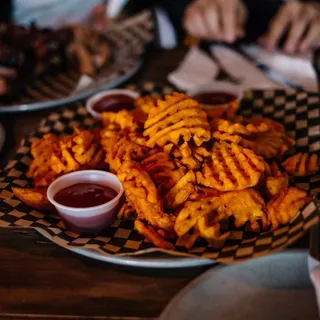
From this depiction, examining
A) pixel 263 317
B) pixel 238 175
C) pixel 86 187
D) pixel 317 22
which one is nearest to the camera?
pixel 263 317

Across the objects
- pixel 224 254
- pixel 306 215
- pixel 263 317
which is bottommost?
pixel 263 317

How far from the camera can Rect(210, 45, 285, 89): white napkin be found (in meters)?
2.54

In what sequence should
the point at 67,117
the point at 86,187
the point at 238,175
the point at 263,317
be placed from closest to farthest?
the point at 263,317, the point at 238,175, the point at 86,187, the point at 67,117

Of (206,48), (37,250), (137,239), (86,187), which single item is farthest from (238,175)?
(206,48)

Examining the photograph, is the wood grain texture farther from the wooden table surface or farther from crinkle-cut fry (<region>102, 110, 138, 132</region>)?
crinkle-cut fry (<region>102, 110, 138, 132</region>)

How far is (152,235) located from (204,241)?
156 millimetres

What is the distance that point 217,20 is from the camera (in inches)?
117

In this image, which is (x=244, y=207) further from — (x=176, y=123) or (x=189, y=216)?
(x=176, y=123)

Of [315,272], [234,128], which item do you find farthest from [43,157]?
[315,272]

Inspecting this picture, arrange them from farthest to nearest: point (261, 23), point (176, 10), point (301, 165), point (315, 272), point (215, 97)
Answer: point (176, 10) < point (261, 23) < point (215, 97) < point (301, 165) < point (315, 272)

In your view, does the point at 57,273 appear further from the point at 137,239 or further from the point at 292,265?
the point at 292,265

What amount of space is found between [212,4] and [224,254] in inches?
84.2

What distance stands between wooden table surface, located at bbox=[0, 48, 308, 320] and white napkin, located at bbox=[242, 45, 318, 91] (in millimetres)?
1488

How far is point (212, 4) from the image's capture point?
307 cm
